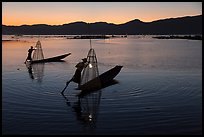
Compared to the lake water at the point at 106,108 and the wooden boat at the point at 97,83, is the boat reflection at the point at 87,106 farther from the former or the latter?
the wooden boat at the point at 97,83

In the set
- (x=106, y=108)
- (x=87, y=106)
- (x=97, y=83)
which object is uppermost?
(x=97, y=83)

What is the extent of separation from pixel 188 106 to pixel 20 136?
6854 mm

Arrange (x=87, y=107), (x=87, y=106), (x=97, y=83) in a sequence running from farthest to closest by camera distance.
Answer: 1. (x=97, y=83)
2. (x=87, y=106)
3. (x=87, y=107)

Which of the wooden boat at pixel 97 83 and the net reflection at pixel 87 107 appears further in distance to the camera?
the wooden boat at pixel 97 83

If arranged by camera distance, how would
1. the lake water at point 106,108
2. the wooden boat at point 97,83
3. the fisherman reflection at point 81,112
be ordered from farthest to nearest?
the wooden boat at point 97,83, the fisherman reflection at point 81,112, the lake water at point 106,108

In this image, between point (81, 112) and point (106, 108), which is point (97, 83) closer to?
point (106, 108)

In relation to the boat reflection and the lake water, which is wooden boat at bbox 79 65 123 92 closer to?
the boat reflection

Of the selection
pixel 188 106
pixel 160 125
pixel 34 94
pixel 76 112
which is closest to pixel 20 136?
pixel 76 112

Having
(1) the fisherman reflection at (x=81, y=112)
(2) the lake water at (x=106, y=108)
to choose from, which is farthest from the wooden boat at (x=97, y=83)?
(1) the fisherman reflection at (x=81, y=112)

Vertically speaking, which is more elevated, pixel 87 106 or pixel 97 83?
pixel 97 83

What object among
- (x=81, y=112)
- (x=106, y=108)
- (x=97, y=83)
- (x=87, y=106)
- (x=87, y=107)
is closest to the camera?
(x=81, y=112)

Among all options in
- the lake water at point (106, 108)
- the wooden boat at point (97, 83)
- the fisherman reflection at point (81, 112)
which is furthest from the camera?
the wooden boat at point (97, 83)

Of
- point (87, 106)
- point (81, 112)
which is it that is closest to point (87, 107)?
point (87, 106)

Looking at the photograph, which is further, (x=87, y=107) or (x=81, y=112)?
(x=87, y=107)
